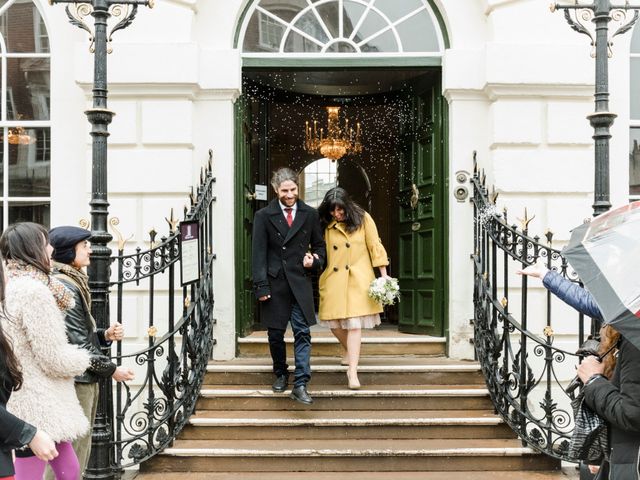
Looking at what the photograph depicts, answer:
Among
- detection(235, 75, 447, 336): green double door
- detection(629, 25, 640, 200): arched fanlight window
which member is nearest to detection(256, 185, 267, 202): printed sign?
detection(235, 75, 447, 336): green double door

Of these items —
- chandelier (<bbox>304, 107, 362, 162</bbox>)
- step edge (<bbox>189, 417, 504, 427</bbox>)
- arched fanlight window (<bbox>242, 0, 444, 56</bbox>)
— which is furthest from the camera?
chandelier (<bbox>304, 107, 362, 162</bbox>)

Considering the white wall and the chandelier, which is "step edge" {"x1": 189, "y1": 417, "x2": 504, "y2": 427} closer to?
the white wall

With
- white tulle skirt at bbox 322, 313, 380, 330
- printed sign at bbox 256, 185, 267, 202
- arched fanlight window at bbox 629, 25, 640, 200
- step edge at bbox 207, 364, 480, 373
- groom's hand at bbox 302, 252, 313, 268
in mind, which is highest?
arched fanlight window at bbox 629, 25, 640, 200

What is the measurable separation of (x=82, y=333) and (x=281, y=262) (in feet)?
7.87

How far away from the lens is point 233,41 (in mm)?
7305

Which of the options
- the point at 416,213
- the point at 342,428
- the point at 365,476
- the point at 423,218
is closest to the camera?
the point at 365,476

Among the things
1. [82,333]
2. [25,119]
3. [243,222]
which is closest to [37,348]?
[82,333]

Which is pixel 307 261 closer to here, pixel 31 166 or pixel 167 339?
pixel 167 339

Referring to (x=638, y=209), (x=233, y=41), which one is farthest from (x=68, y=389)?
(x=233, y=41)

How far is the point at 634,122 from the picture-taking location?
23.7 feet

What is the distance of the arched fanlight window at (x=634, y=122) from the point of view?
7.18 metres

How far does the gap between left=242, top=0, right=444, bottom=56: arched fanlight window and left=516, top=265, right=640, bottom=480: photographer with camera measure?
498cm

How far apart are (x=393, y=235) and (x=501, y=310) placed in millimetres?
4980

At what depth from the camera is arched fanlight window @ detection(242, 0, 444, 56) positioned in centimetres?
743
